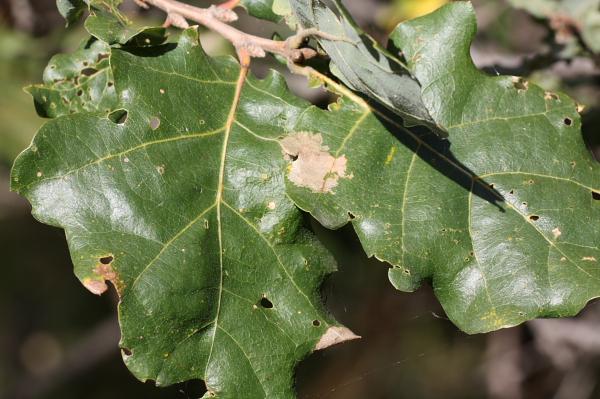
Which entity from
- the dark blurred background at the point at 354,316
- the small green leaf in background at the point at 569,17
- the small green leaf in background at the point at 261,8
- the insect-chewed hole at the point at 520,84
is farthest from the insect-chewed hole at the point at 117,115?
the small green leaf in background at the point at 569,17

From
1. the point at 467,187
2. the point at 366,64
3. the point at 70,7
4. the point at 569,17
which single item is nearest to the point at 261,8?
the point at 70,7

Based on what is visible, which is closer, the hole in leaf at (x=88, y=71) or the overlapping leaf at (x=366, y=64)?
the overlapping leaf at (x=366, y=64)

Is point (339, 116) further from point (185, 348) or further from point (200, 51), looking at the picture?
point (185, 348)

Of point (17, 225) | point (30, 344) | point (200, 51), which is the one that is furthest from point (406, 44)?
point (30, 344)

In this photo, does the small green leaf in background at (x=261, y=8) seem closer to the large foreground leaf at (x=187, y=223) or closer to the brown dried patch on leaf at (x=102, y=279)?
the large foreground leaf at (x=187, y=223)

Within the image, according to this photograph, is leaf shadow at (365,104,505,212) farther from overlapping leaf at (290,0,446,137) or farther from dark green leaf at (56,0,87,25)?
dark green leaf at (56,0,87,25)

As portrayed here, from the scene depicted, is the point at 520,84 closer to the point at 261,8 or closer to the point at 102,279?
the point at 261,8

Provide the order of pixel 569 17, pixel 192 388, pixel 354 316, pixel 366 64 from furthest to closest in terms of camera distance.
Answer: pixel 354 316 → pixel 569 17 → pixel 192 388 → pixel 366 64
